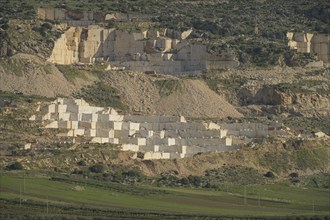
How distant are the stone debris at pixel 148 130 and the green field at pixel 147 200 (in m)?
6.48

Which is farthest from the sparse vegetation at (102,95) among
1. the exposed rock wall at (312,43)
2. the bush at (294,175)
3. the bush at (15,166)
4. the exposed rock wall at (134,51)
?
the bush at (15,166)

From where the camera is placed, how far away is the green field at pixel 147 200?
14893 centimetres

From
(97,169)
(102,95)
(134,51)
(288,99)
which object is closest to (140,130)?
(97,169)

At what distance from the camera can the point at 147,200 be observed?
154375 mm

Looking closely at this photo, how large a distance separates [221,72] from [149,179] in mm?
29829

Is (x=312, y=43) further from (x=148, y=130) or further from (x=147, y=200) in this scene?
(x=147, y=200)

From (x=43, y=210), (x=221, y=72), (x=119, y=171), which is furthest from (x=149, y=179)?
(x=221, y=72)

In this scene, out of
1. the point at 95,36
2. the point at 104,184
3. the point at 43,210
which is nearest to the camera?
the point at 43,210

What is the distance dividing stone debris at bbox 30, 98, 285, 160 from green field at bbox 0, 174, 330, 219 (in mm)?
6475

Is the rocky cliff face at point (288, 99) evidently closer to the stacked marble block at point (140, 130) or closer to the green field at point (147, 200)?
the stacked marble block at point (140, 130)

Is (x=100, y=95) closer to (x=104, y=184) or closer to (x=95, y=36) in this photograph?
(x=95, y=36)

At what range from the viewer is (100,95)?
183m

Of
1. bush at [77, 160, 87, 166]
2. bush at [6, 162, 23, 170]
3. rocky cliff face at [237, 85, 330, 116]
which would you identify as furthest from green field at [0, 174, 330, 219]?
rocky cliff face at [237, 85, 330, 116]

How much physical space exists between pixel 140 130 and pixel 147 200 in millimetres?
16035
